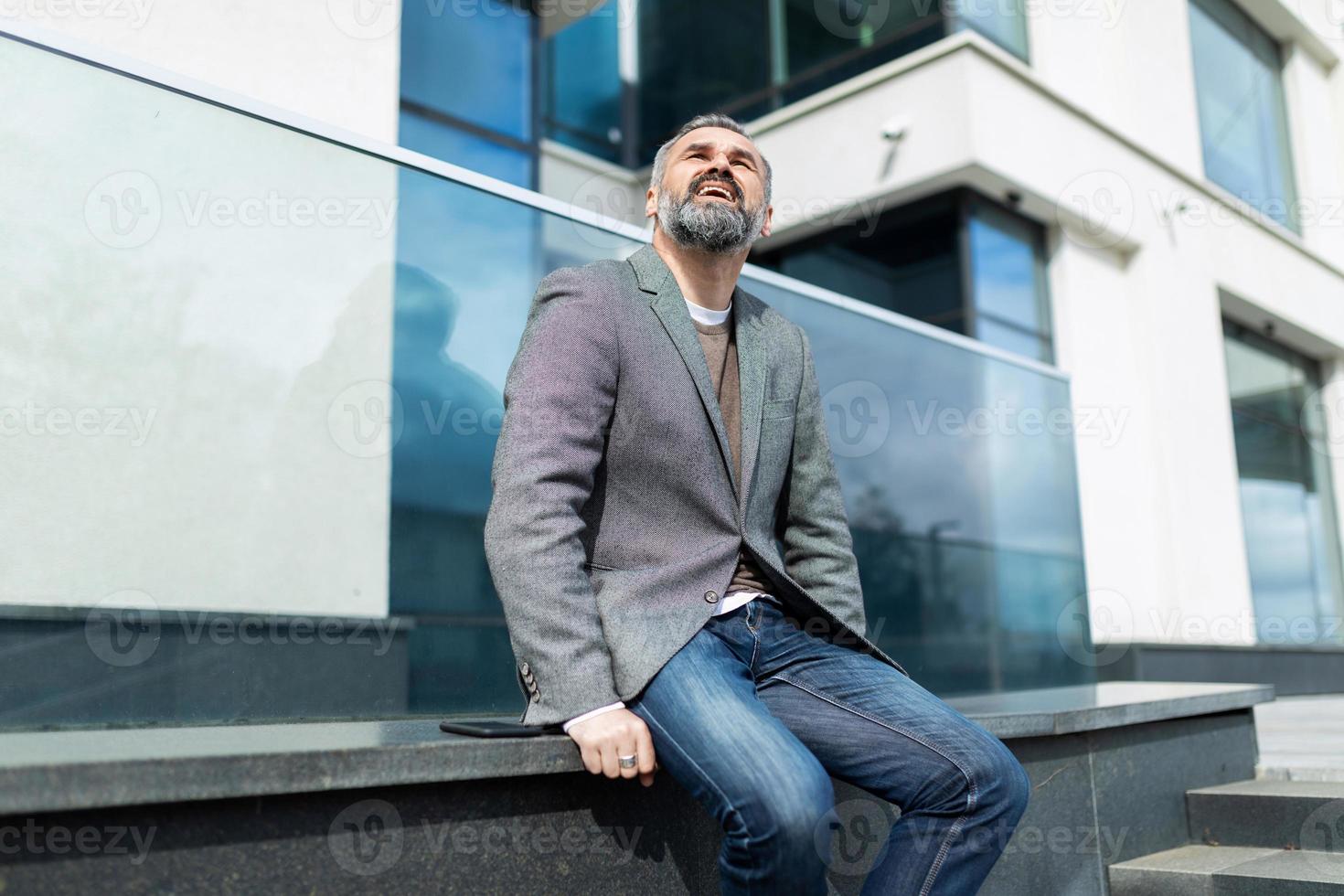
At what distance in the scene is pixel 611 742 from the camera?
6.49 ft

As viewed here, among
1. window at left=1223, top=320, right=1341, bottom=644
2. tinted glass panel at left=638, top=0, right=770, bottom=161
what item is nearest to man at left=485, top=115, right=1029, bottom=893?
tinted glass panel at left=638, top=0, right=770, bottom=161

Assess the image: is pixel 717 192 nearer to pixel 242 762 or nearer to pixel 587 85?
Result: pixel 242 762

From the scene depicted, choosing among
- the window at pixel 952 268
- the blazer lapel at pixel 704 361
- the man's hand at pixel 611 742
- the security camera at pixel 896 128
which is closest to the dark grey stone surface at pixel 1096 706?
the blazer lapel at pixel 704 361

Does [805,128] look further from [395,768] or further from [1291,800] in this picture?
[395,768]

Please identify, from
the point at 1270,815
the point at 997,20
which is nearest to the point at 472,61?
the point at 997,20

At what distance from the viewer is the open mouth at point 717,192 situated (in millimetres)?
2676

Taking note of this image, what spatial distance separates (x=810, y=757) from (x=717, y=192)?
52.7 inches

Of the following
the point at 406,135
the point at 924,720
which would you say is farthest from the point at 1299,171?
the point at 924,720

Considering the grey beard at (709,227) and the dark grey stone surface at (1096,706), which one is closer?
the grey beard at (709,227)

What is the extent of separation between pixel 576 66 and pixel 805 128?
6.84 feet

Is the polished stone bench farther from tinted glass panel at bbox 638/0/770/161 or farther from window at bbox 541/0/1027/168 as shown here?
tinted glass panel at bbox 638/0/770/161

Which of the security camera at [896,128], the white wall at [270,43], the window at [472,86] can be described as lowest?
the white wall at [270,43]

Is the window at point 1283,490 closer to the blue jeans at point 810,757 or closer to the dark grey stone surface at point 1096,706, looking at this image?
the dark grey stone surface at point 1096,706

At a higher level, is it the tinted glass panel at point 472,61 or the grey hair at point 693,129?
the tinted glass panel at point 472,61
